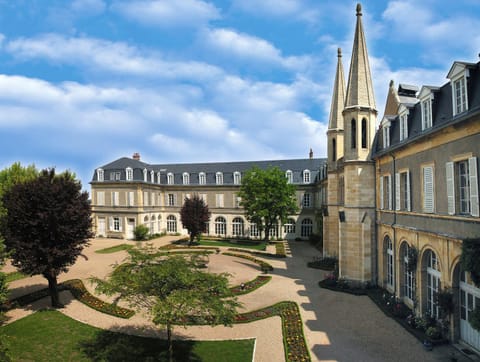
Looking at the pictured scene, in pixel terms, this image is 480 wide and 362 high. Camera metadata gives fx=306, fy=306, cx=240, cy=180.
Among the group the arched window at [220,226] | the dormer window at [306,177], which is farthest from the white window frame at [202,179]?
the dormer window at [306,177]

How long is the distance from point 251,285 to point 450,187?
1219 cm

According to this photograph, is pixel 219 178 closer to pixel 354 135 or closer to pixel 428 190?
pixel 354 135

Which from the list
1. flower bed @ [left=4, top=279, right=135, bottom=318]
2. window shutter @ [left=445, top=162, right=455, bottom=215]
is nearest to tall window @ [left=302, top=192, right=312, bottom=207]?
flower bed @ [left=4, top=279, right=135, bottom=318]

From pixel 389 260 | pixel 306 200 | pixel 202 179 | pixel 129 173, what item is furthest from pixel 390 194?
pixel 129 173

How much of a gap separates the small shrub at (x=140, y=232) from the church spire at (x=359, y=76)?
1137 inches

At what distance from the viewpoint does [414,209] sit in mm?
13875

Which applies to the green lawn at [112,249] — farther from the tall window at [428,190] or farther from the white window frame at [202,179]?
the tall window at [428,190]

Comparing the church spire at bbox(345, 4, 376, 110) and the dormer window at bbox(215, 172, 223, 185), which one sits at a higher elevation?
the church spire at bbox(345, 4, 376, 110)

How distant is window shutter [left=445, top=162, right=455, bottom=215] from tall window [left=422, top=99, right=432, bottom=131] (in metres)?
2.34

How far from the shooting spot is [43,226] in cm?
1456

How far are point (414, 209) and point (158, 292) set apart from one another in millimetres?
11575

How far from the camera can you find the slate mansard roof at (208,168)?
40719 millimetres

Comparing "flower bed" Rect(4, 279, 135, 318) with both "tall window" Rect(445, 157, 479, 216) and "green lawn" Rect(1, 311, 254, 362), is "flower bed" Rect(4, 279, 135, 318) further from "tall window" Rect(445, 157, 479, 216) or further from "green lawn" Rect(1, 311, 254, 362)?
"tall window" Rect(445, 157, 479, 216)

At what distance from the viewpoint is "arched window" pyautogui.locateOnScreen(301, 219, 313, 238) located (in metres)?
40.4
